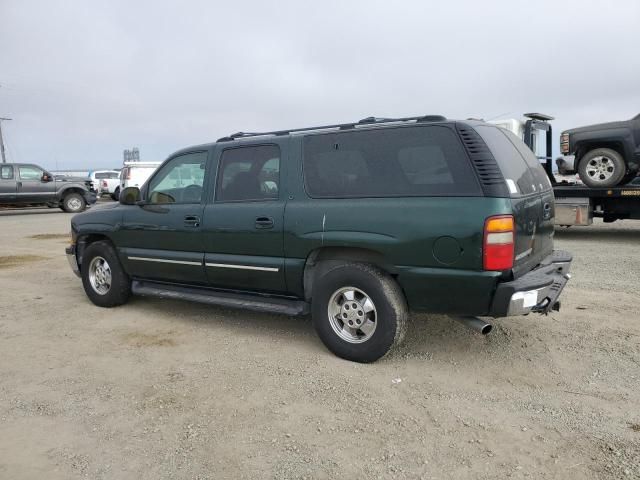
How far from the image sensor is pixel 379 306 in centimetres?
376

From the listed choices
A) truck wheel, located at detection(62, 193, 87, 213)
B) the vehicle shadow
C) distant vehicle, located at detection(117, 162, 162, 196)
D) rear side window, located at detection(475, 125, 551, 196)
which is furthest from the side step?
distant vehicle, located at detection(117, 162, 162, 196)

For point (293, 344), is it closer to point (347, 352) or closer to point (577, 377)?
point (347, 352)

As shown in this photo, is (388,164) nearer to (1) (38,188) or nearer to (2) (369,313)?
(2) (369,313)

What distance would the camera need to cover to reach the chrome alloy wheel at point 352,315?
12.7 ft

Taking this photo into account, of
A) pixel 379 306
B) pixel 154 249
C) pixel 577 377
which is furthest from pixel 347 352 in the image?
pixel 154 249

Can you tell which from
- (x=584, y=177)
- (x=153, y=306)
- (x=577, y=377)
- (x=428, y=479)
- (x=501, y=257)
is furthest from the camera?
(x=584, y=177)

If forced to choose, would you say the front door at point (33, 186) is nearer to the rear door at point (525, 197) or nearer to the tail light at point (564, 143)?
the tail light at point (564, 143)

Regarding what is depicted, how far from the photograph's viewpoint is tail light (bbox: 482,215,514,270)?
3.35 m

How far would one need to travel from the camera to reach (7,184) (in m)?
18.7

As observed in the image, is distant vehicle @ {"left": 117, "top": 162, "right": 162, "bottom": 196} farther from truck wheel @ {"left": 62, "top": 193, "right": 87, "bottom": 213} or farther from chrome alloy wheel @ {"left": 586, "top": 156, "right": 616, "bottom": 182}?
chrome alloy wheel @ {"left": 586, "top": 156, "right": 616, "bottom": 182}

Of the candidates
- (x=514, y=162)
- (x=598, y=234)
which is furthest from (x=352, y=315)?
(x=598, y=234)

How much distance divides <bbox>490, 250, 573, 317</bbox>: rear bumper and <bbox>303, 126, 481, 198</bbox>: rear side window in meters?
0.68

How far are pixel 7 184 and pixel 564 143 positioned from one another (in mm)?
18223

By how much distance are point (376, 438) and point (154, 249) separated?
319cm
